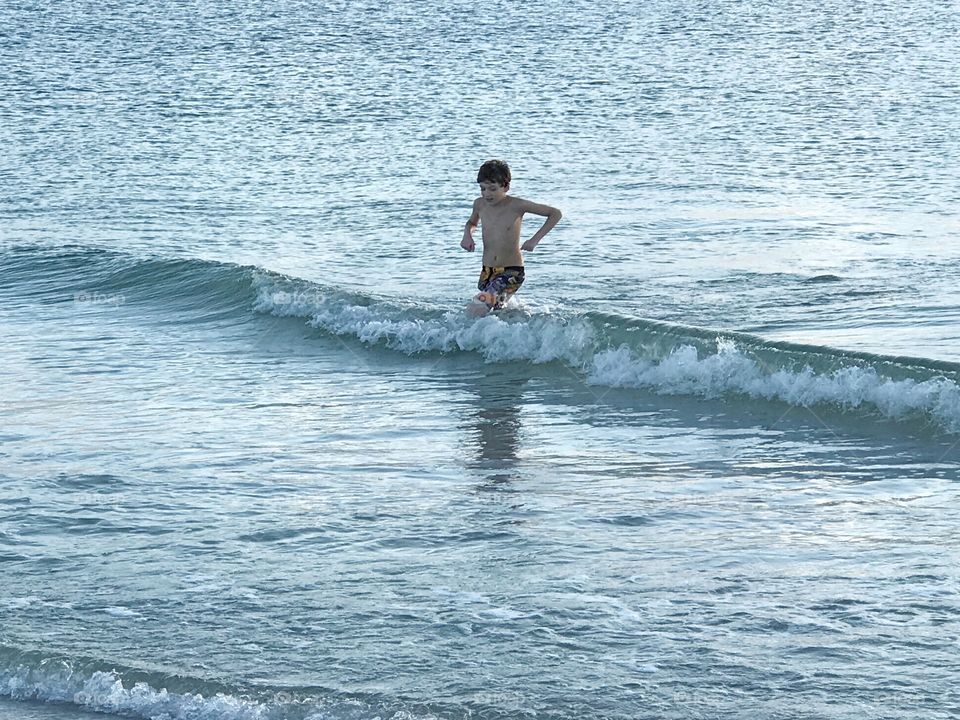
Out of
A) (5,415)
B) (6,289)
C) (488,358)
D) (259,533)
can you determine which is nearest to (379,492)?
(259,533)

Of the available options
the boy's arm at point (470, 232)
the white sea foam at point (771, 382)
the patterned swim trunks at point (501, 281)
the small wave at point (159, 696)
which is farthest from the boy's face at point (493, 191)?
the small wave at point (159, 696)

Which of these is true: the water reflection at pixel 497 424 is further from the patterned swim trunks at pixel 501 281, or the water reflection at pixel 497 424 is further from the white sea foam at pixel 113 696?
the white sea foam at pixel 113 696

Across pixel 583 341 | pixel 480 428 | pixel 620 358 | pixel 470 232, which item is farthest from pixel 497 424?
pixel 583 341

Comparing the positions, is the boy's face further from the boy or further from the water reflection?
the water reflection

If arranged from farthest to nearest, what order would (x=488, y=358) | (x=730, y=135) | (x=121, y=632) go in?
(x=730, y=135) < (x=488, y=358) < (x=121, y=632)

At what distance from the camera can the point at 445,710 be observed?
17.5ft

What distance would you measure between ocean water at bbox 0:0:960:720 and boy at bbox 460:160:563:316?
21.6 inches

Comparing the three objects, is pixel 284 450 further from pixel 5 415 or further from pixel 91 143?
pixel 91 143

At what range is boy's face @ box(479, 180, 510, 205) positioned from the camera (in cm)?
1131

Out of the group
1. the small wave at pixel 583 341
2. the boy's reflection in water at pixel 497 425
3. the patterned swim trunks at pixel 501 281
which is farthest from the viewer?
the patterned swim trunks at pixel 501 281

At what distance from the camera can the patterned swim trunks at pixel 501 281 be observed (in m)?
12.1

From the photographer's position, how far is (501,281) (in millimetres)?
12156

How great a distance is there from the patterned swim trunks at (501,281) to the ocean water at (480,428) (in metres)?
0.36

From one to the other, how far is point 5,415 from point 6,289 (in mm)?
6261
